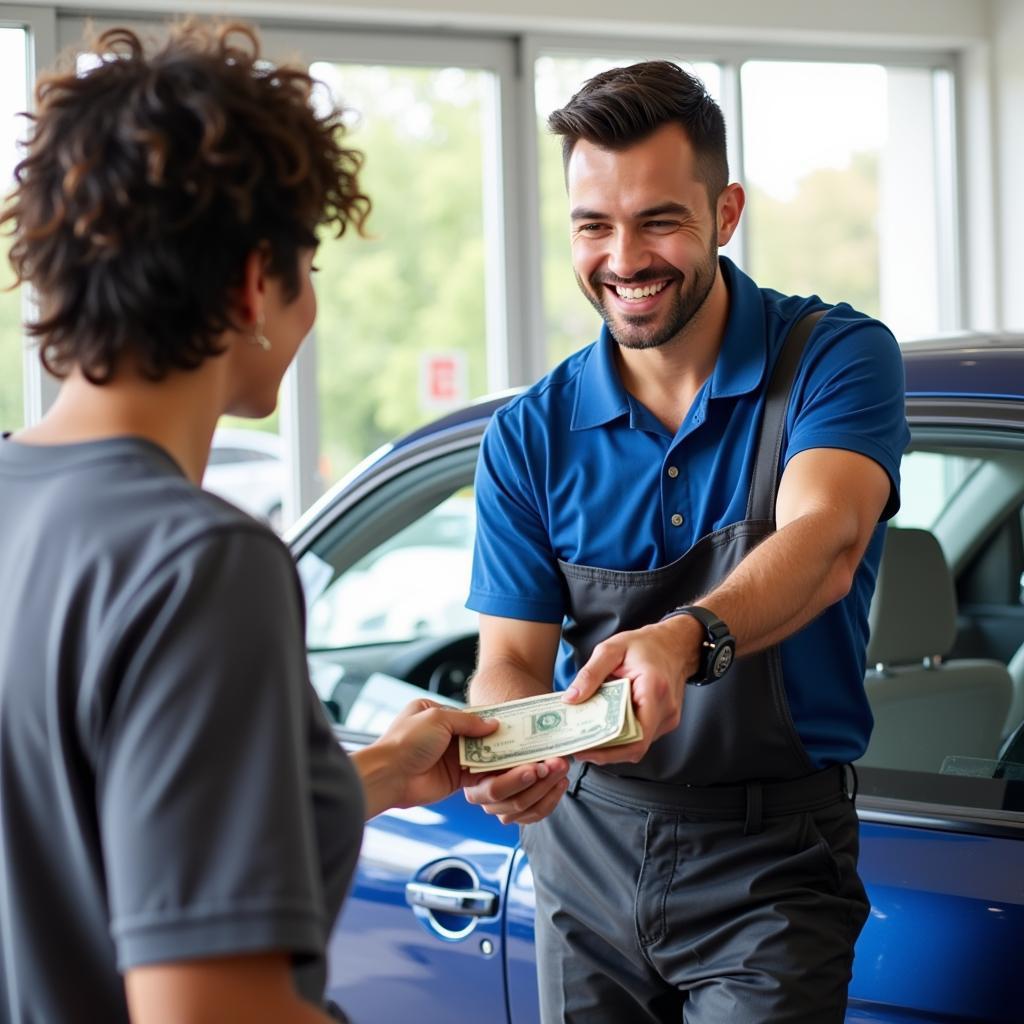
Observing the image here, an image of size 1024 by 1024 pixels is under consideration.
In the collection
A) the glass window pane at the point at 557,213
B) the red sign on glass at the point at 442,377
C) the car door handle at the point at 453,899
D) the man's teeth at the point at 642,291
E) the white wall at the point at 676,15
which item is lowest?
the car door handle at the point at 453,899

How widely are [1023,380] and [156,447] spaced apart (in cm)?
133

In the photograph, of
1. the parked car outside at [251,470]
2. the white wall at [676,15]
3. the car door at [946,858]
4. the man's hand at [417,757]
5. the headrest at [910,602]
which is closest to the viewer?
the man's hand at [417,757]

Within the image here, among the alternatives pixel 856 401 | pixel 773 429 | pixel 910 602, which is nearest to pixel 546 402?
pixel 773 429

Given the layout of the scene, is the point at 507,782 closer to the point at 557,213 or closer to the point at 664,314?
the point at 664,314

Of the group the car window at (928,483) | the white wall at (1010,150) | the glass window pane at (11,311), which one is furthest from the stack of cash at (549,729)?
the white wall at (1010,150)

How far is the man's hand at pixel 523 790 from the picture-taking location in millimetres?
1793

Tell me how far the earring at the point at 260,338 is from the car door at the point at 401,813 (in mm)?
986

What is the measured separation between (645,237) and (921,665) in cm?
107

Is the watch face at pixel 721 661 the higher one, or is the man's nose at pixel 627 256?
the man's nose at pixel 627 256

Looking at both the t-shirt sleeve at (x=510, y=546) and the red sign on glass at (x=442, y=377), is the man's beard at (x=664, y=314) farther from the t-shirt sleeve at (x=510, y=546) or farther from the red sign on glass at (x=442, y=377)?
the red sign on glass at (x=442, y=377)

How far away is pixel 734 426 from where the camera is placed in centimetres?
196

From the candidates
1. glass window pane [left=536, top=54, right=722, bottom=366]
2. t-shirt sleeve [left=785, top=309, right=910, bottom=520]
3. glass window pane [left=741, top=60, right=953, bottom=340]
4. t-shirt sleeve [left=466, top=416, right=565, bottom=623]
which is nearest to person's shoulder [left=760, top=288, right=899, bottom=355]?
t-shirt sleeve [left=785, top=309, right=910, bottom=520]

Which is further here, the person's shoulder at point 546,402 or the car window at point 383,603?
the car window at point 383,603

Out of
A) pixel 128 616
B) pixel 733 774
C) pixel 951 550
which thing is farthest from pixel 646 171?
pixel 951 550
